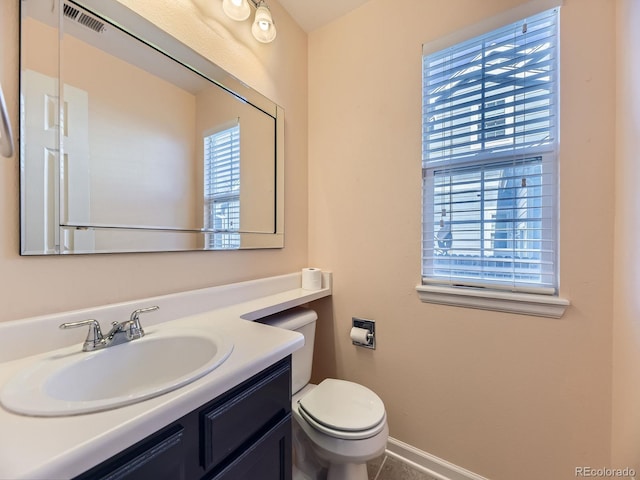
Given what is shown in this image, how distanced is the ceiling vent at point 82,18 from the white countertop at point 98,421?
35.1 inches

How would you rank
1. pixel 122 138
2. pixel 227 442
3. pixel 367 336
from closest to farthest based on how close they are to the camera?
pixel 227 442, pixel 122 138, pixel 367 336

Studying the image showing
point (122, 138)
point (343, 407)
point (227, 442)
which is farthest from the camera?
point (343, 407)

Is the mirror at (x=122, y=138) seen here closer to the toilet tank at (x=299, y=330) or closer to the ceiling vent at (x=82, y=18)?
the ceiling vent at (x=82, y=18)

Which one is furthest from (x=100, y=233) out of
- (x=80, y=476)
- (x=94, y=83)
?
(x=80, y=476)

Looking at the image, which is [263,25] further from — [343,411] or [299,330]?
[343,411]

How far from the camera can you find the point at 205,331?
0.89 metres

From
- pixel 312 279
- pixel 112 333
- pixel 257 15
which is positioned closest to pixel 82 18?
pixel 257 15

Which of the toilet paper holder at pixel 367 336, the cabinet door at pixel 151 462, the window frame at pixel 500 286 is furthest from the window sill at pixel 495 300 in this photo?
the cabinet door at pixel 151 462

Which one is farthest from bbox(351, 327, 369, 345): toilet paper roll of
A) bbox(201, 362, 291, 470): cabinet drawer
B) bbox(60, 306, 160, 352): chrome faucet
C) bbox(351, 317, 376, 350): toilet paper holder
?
bbox(60, 306, 160, 352): chrome faucet

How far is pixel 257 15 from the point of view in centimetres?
132

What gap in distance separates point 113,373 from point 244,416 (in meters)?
0.40

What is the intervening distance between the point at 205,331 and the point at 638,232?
5.41ft

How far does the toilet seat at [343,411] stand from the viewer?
41.4 inches

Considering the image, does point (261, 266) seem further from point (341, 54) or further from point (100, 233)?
point (341, 54)
